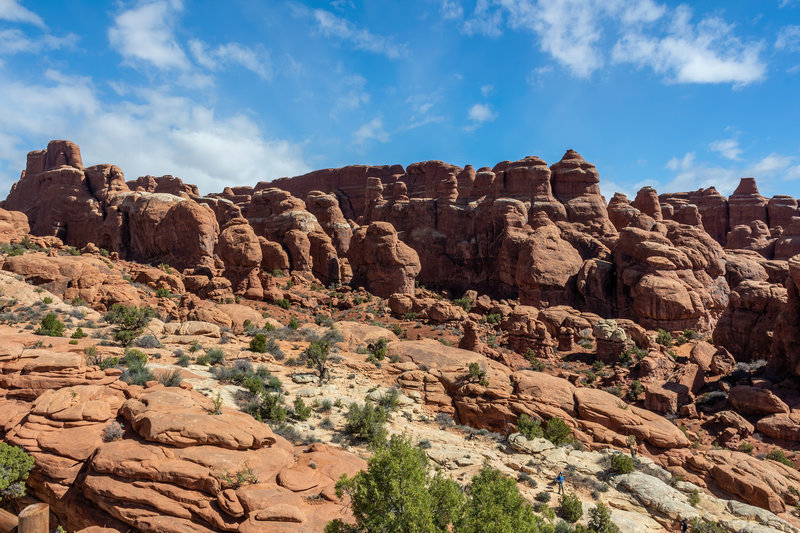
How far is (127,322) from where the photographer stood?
19031mm

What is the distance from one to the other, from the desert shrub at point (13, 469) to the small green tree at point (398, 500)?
24.9 ft

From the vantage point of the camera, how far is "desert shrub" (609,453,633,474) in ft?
45.2

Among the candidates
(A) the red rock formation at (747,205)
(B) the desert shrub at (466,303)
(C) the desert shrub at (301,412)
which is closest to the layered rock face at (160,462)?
(C) the desert shrub at (301,412)

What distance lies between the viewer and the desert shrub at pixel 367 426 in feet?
43.2

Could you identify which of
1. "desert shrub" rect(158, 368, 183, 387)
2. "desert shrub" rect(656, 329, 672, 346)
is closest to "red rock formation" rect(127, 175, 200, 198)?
"desert shrub" rect(158, 368, 183, 387)

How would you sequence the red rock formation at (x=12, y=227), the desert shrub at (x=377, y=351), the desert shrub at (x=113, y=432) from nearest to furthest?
the desert shrub at (x=113, y=432) < the desert shrub at (x=377, y=351) < the red rock formation at (x=12, y=227)

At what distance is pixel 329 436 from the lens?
43.6 feet

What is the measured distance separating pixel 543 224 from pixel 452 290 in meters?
14.8

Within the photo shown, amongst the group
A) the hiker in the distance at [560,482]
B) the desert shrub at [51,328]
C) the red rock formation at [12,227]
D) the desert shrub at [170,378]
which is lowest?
the hiker in the distance at [560,482]

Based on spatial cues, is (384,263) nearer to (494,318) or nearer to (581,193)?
(494,318)

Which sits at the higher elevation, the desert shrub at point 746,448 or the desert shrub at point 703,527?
the desert shrub at point 746,448

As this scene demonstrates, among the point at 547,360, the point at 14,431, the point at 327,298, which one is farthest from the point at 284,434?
the point at 327,298

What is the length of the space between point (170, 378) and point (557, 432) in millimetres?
14810

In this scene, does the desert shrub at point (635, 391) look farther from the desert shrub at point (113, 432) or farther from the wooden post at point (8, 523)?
the wooden post at point (8, 523)
